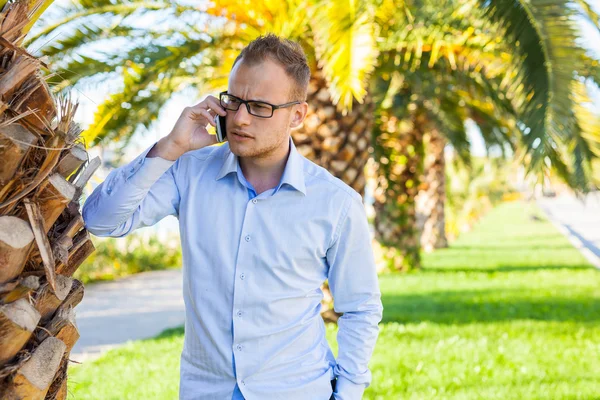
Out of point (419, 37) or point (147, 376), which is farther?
point (419, 37)

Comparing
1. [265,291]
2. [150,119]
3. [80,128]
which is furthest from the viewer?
[150,119]

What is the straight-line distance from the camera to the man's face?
2.48 meters

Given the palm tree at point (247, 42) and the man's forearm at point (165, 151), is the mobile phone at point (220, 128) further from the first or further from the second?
the palm tree at point (247, 42)

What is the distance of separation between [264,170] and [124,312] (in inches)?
299

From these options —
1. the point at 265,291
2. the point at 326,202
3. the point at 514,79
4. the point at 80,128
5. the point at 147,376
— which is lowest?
the point at 147,376

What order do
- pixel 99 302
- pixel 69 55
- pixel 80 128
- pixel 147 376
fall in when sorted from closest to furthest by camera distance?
pixel 80 128
pixel 147 376
pixel 69 55
pixel 99 302

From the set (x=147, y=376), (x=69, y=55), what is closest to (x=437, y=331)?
(x=147, y=376)

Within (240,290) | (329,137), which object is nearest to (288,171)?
(240,290)

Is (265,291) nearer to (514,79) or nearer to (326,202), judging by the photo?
(326,202)

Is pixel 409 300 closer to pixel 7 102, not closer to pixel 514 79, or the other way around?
pixel 514 79

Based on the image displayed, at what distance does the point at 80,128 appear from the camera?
2.11 m

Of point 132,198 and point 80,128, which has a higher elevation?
point 80,128

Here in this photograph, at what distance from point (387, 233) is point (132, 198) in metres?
13.1

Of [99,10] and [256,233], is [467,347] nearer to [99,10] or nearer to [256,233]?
[99,10]
